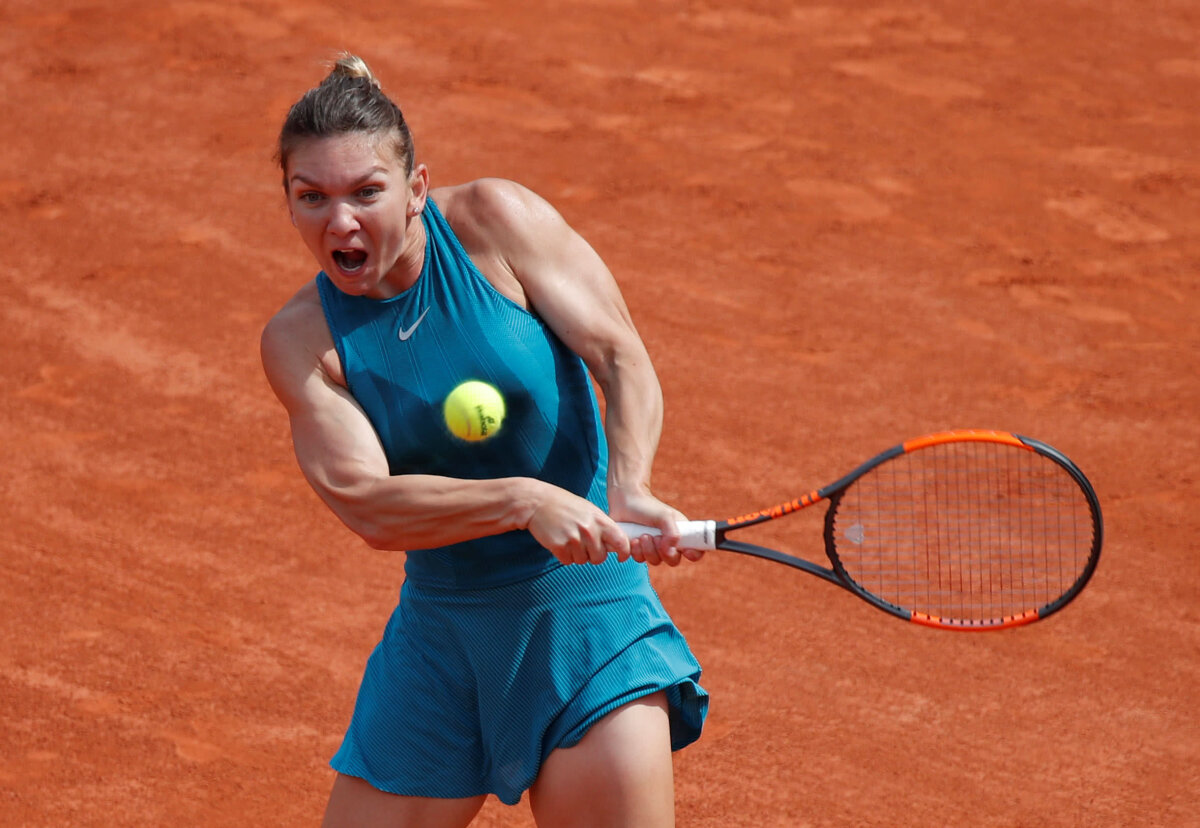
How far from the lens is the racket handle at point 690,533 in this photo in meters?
3.07

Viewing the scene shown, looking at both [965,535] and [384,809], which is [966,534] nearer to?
[965,535]

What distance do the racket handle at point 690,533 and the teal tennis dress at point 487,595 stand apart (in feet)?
0.60

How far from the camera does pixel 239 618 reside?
18.6 feet

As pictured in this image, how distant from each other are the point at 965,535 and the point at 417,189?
327 centimetres

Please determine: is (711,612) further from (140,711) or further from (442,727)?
(442,727)

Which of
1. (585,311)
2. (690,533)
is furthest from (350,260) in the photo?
Result: (690,533)

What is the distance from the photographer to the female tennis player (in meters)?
2.98

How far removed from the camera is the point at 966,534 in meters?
5.77

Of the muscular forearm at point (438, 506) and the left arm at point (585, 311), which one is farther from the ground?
the left arm at point (585, 311)

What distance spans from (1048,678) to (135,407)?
162 inches

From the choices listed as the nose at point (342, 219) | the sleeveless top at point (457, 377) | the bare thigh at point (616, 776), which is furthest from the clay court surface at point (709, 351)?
the nose at point (342, 219)

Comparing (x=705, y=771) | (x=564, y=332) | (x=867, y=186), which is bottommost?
(x=705, y=771)

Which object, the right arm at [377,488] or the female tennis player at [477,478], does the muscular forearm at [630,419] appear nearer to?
the female tennis player at [477,478]

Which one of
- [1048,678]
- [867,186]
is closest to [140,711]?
[1048,678]
